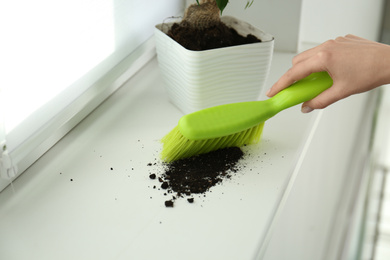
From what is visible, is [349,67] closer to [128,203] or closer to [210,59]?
[210,59]

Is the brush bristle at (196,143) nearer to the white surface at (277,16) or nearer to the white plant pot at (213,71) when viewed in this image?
the white plant pot at (213,71)

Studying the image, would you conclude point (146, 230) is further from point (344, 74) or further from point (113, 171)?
point (344, 74)

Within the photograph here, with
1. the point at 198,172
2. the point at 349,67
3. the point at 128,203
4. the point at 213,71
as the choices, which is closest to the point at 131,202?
the point at 128,203

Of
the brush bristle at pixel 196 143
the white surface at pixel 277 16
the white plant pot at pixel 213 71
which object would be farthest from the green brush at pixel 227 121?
the white surface at pixel 277 16

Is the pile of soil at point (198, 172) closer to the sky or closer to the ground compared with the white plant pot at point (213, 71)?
closer to the ground

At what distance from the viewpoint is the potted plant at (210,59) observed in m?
0.81

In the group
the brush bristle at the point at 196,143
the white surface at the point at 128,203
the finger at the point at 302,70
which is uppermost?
the finger at the point at 302,70

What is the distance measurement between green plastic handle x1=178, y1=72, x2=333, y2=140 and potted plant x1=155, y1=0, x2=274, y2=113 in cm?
11

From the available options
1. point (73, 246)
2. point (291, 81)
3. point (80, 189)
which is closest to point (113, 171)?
point (80, 189)

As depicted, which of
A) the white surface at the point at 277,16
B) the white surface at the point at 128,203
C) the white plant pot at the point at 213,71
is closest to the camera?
the white surface at the point at 128,203

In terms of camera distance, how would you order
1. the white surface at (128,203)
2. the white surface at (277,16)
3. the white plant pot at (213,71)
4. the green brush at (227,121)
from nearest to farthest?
the white surface at (128,203) < the green brush at (227,121) < the white plant pot at (213,71) < the white surface at (277,16)

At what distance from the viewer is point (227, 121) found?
0.71 m

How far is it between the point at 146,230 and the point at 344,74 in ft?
1.22

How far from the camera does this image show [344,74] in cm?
71
